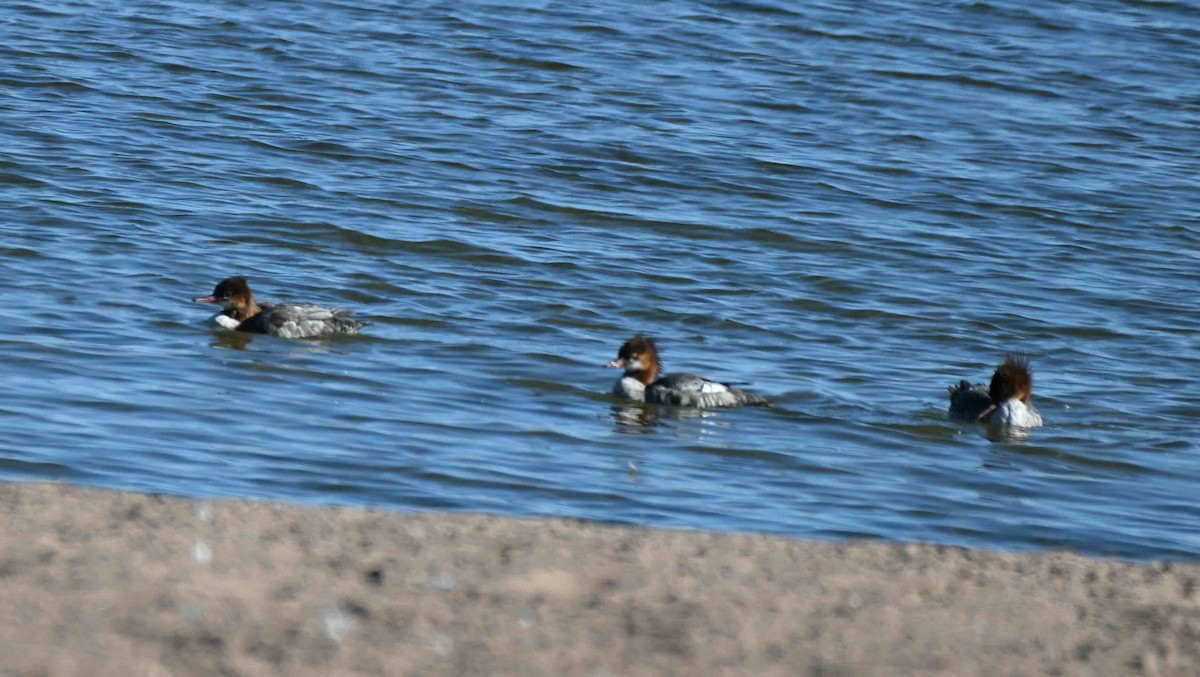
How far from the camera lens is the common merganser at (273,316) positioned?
11594mm

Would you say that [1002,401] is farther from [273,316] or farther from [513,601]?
[513,601]

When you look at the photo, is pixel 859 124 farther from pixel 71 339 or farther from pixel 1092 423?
pixel 71 339

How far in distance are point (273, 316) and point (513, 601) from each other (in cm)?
600

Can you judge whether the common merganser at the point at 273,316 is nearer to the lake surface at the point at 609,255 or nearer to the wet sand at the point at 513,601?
the lake surface at the point at 609,255

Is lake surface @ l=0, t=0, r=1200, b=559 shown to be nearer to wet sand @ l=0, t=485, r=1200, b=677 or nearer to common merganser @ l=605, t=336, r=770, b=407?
common merganser @ l=605, t=336, r=770, b=407

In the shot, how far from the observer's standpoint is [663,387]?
36.1 feet

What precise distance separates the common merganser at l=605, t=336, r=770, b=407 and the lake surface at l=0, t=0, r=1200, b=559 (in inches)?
6.4

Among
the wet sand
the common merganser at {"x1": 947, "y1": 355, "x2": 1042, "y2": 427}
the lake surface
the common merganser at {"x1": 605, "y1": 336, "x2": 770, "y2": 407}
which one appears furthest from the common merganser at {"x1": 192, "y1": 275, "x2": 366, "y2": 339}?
the wet sand

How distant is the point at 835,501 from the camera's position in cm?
902

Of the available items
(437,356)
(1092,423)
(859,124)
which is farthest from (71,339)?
(859,124)

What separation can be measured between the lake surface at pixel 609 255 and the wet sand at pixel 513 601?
1.52 m

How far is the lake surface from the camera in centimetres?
923

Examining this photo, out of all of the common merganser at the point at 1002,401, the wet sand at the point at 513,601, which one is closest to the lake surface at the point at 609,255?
the common merganser at the point at 1002,401

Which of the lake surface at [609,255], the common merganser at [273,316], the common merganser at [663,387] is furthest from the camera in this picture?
the common merganser at [273,316]
